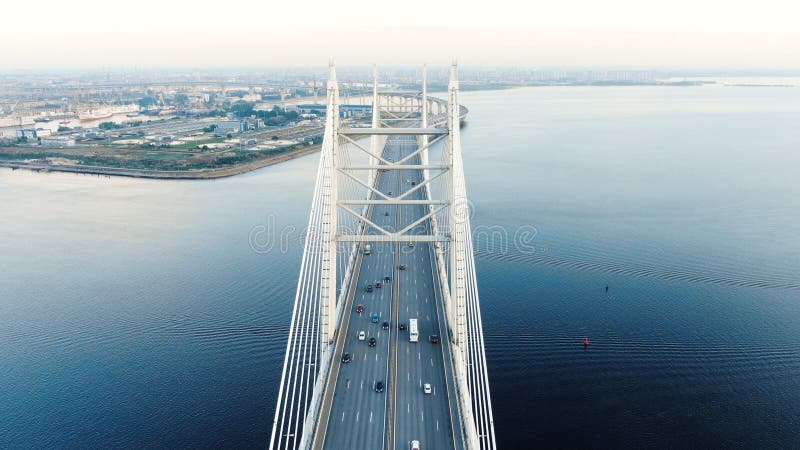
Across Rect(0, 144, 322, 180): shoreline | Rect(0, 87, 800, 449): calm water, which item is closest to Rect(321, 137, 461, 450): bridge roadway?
Rect(0, 87, 800, 449): calm water

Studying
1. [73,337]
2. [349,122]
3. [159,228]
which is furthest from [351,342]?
[349,122]

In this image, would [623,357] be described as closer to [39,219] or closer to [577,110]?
[39,219]

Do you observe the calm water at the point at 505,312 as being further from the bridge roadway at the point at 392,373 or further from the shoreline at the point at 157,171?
the shoreline at the point at 157,171

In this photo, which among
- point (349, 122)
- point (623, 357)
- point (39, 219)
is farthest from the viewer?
point (349, 122)

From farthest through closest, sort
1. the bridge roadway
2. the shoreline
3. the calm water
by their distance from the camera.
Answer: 1. the shoreline
2. the calm water
3. the bridge roadway

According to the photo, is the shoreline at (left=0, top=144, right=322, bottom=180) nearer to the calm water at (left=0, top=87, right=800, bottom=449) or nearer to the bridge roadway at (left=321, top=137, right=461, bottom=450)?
the calm water at (left=0, top=87, right=800, bottom=449)

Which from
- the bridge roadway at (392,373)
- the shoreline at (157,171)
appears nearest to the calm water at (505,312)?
the bridge roadway at (392,373)
